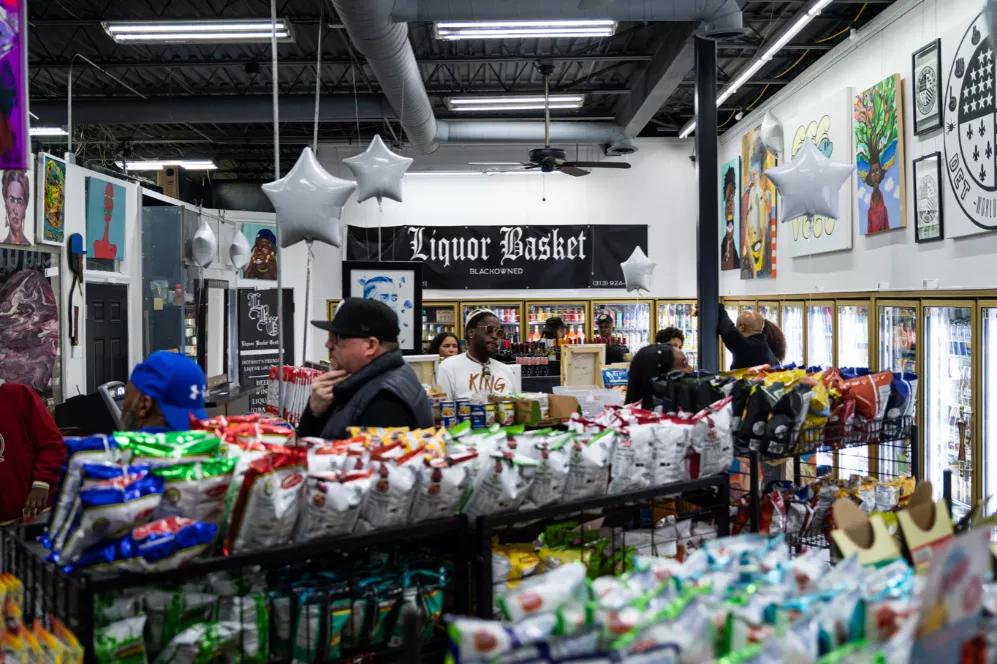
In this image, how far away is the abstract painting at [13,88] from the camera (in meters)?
2.74

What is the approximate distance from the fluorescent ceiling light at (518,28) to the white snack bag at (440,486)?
20.6ft

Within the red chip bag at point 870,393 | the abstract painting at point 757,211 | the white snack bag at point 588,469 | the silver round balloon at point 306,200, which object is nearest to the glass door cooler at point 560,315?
the abstract painting at point 757,211

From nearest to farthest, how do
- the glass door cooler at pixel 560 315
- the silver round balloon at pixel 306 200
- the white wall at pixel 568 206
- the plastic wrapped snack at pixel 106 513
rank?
the plastic wrapped snack at pixel 106 513
the silver round balloon at pixel 306 200
the glass door cooler at pixel 560 315
the white wall at pixel 568 206

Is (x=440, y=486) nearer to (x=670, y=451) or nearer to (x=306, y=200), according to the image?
(x=670, y=451)

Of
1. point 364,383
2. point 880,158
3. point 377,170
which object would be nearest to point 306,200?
point 377,170

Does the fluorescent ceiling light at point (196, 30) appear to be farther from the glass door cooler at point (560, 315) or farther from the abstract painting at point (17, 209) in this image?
the glass door cooler at point (560, 315)

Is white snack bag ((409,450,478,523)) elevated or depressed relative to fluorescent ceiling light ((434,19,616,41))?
depressed

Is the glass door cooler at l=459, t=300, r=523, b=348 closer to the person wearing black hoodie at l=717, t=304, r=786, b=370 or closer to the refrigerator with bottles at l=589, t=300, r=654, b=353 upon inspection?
the refrigerator with bottles at l=589, t=300, r=654, b=353

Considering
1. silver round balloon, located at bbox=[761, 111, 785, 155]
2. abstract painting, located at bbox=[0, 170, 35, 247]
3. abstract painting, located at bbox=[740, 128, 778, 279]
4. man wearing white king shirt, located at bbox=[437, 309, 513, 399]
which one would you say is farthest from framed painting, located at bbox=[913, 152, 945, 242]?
abstract painting, located at bbox=[0, 170, 35, 247]

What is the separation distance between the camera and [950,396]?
261 inches

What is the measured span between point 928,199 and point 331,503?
6554mm

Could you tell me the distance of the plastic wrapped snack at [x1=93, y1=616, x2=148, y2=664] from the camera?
1.65 metres

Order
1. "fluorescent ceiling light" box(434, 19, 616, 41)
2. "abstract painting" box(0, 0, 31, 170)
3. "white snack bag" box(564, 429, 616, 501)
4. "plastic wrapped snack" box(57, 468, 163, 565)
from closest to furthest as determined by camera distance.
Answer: "plastic wrapped snack" box(57, 468, 163, 565) < "white snack bag" box(564, 429, 616, 501) < "abstract painting" box(0, 0, 31, 170) < "fluorescent ceiling light" box(434, 19, 616, 41)

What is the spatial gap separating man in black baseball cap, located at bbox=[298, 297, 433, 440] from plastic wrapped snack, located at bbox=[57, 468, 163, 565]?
121cm
